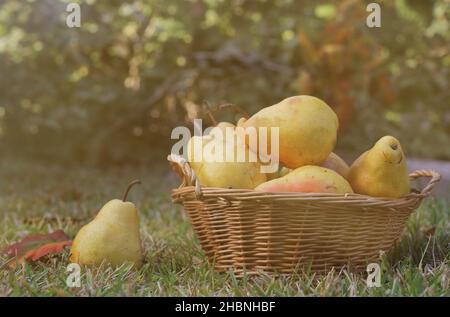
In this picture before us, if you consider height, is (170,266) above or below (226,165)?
below

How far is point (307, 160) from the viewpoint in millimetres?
1626

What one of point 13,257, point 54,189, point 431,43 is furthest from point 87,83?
point 13,257

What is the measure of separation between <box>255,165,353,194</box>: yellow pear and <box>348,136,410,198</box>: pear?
0.09m

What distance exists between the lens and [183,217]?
7.95 ft

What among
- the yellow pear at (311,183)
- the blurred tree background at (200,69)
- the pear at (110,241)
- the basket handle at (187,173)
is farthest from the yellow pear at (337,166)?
the blurred tree background at (200,69)

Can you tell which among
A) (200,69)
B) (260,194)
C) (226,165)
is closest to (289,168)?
(226,165)

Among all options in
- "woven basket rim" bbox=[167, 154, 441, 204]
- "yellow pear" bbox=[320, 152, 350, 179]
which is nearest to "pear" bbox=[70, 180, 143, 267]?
"woven basket rim" bbox=[167, 154, 441, 204]

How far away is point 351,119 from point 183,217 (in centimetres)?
186

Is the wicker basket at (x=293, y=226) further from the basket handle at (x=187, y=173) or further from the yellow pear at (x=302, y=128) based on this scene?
the yellow pear at (x=302, y=128)

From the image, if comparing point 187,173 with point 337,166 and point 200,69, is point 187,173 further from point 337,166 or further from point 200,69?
point 200,69

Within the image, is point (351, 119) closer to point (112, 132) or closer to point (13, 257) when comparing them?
point (112, 132)

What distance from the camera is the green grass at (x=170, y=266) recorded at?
1.39 meters

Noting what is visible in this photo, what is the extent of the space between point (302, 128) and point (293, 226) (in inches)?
10.2

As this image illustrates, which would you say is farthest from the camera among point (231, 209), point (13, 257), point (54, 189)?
point (54, 189)
